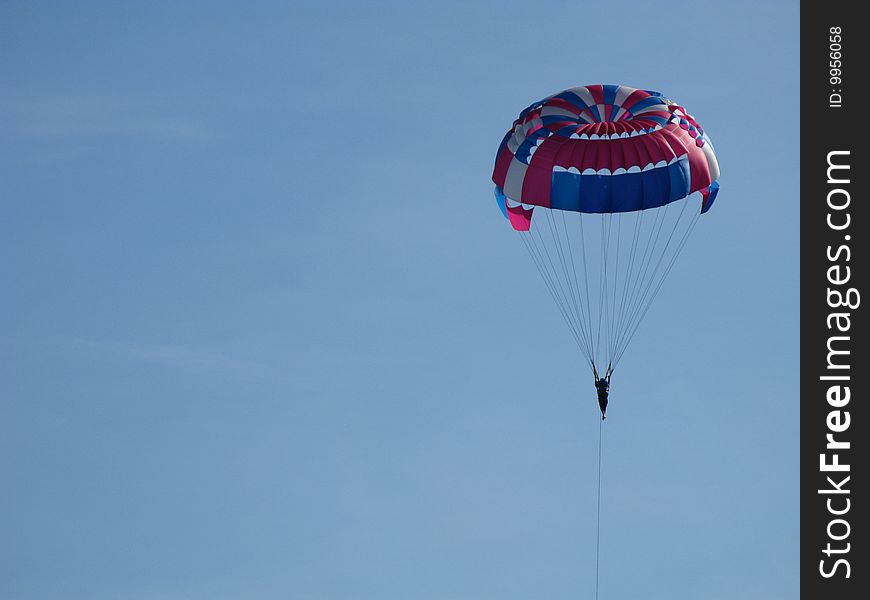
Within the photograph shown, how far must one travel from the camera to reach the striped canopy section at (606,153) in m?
42.3

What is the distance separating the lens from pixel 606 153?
4231cm

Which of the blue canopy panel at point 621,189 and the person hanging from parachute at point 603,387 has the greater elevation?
the blue canopy panel at point 621,189

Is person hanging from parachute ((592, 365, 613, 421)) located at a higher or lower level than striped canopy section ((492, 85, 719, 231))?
lower

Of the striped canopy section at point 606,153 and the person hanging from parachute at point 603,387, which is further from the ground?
the striped canopy section at point 606,153

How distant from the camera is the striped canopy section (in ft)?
139

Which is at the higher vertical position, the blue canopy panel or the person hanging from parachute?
the blue canopy panel
